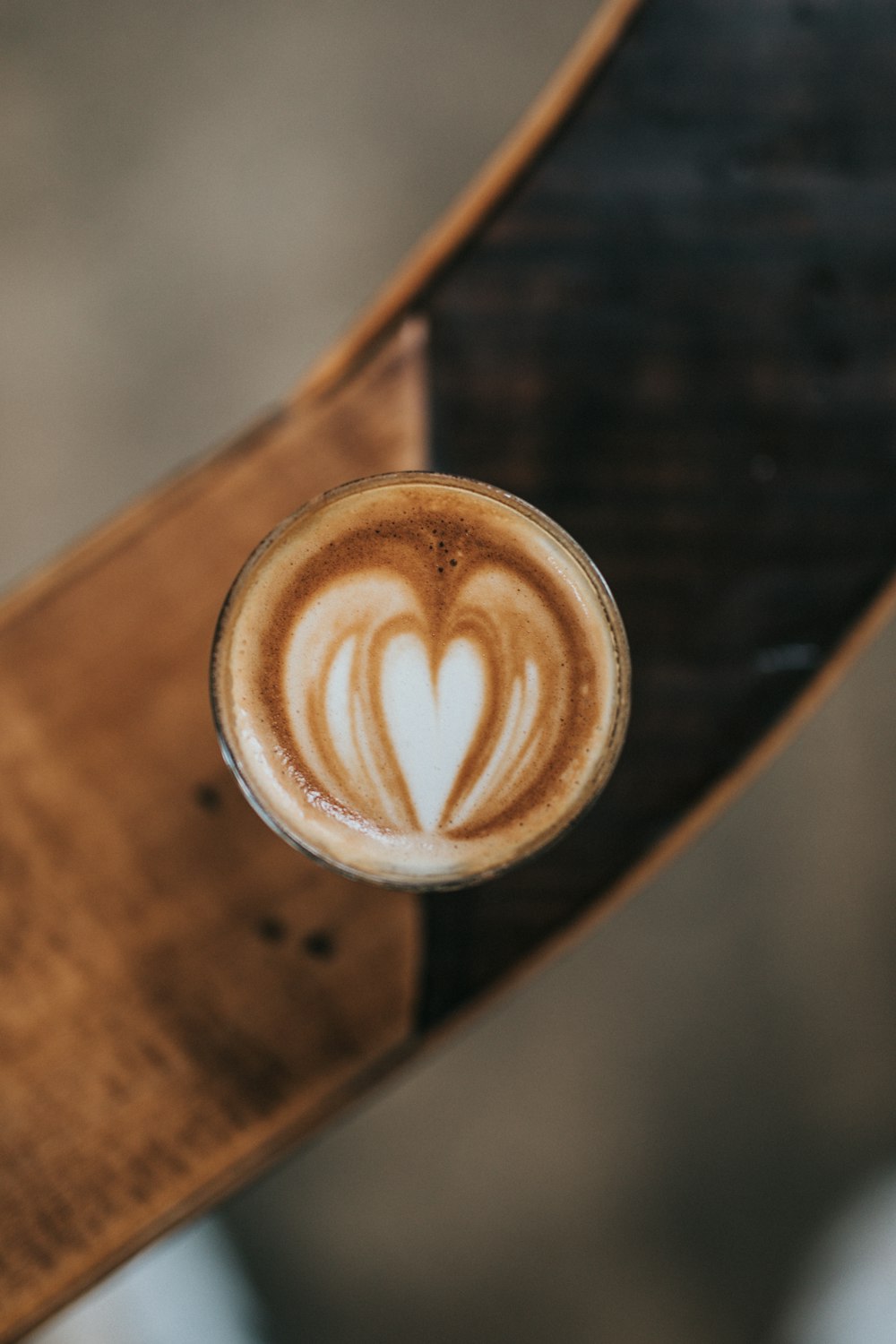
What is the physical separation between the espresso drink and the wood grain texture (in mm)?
164

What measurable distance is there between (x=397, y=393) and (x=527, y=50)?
893mm

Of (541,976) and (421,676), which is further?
(541,976)

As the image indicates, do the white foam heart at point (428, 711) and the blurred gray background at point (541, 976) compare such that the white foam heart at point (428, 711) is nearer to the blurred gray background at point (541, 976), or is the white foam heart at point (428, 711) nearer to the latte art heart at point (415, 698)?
the latte art heart at point (415, 698)

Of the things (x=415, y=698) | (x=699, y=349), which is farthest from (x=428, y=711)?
(x=699, y=349)

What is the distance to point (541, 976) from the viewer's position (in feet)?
5.00

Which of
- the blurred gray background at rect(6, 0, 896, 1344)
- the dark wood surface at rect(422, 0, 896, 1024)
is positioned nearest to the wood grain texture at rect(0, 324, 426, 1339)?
the dark wood surface at rect(422, 0, 896, 1024)

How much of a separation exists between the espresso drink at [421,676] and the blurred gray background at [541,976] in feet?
2.52

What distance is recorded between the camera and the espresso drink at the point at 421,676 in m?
0.83

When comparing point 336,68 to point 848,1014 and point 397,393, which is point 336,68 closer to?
point 397,393

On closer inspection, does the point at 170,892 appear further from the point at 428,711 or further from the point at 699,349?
the point at 699,349

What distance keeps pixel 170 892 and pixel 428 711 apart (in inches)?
13.0

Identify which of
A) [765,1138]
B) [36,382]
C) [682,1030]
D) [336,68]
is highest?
[336,68]

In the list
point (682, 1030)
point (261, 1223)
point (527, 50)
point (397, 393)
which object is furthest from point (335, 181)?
point (261, 1223)

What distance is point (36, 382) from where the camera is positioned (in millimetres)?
1537
